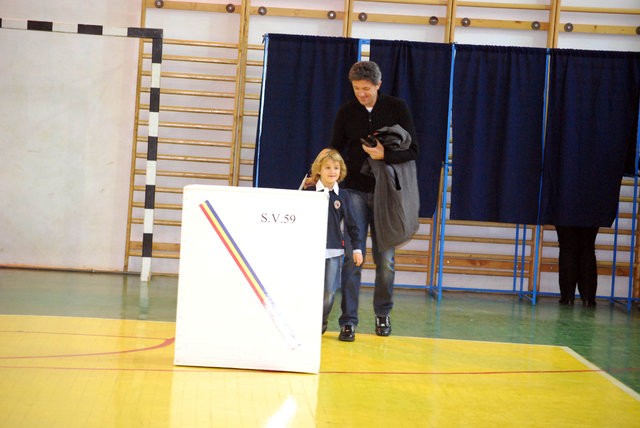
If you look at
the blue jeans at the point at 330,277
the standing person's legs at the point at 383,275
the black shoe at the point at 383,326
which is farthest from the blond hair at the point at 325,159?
the black shoe at the point at 383,326

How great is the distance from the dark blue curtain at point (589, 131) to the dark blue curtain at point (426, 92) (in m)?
0.82

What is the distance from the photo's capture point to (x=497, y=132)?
21.5 feet

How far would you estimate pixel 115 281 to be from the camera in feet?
21.1

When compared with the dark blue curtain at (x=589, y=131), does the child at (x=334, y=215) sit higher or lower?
lower

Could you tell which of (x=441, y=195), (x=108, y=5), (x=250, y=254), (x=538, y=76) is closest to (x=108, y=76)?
(x=108, y=5)

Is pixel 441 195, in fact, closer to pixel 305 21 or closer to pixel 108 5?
pixel 305 21

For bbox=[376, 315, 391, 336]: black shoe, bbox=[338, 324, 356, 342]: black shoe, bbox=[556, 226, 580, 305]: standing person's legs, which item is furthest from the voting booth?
bbox=[556, 226, 580, 305]: standing person's legs

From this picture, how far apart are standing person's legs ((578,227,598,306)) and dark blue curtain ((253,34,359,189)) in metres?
2.11

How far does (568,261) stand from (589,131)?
3.30ft

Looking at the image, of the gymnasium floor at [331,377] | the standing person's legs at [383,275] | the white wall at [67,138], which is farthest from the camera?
the white wall at [67,138]

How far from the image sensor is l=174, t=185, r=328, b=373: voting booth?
11.1ft

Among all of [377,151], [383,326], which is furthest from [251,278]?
[383,326]

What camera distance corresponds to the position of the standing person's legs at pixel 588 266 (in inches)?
259

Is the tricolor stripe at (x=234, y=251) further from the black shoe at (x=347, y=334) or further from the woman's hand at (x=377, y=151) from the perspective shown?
the woman's hand at (x=377, y=151)
